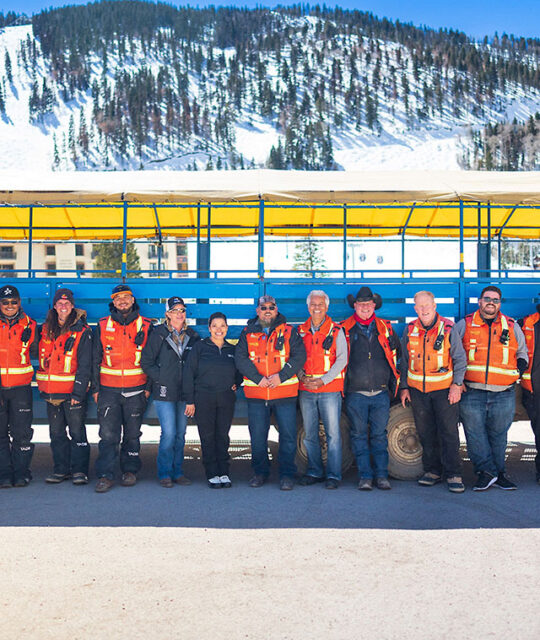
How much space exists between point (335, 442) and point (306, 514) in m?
1.02

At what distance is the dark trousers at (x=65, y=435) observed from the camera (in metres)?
6.26

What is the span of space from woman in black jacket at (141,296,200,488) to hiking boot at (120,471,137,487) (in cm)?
24

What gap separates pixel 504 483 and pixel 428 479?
678 millimetres

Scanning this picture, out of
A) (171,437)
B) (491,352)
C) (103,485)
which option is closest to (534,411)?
(491,352)

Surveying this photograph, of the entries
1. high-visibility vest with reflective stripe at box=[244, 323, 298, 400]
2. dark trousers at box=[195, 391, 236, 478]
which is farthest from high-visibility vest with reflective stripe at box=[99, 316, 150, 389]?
high-visibility vest with reflective stripe at box=[244, 323, 298, 400]

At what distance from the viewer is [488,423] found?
6242 millimetres

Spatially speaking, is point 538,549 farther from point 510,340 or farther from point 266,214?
point 266,214

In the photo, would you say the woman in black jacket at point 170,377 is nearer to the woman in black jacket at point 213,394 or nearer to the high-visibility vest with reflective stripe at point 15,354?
the woman in black jacket at point 213,394

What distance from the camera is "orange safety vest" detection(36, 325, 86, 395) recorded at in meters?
6.20

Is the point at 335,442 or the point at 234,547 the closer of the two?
the point at 234,547

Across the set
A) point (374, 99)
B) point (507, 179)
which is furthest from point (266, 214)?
point (374, 99)

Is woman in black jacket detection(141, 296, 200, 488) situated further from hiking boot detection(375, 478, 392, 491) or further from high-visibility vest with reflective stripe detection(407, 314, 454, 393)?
high-visibility vest with reflective stripe detection(407, 314, 454, 393)

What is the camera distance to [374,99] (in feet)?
558

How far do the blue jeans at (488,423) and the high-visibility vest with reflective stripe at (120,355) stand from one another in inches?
122
